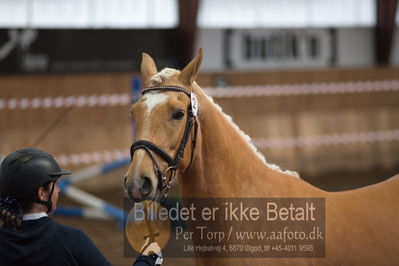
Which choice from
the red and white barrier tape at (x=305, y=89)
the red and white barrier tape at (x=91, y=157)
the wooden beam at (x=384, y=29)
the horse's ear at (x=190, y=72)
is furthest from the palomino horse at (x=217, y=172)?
the wooden beam at (x=384, y=29)

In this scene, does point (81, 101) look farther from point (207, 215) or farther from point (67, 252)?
point (67, 252)

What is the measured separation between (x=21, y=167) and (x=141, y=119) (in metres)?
0.57

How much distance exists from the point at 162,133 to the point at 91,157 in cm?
627

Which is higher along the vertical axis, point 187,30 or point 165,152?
point 187,30

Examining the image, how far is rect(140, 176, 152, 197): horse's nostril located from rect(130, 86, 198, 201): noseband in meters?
0.06

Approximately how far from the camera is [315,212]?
2396 mm

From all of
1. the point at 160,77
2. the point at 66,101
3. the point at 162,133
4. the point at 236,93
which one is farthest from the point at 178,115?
the point at 236,93

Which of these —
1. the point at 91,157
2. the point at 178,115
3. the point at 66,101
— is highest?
the point at 178,115

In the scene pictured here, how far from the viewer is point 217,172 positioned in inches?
91.3

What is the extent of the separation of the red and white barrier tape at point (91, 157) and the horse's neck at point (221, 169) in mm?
5957

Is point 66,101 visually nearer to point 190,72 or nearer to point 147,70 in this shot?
point 147,70

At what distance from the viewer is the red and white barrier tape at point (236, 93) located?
26.3 ft

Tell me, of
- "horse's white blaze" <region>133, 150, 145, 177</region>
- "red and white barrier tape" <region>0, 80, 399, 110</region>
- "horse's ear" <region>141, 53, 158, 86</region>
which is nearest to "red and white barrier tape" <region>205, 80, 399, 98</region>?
"red and white barrier tape" <region>0, 80, 399, 110</region>

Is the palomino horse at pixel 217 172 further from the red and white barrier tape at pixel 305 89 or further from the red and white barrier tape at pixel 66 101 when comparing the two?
the red and white barrier tape at pixel 305 89
